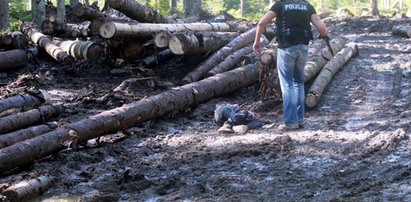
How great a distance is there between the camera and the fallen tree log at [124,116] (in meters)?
5.85

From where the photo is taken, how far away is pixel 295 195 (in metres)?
4.77

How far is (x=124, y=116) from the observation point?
739 cm

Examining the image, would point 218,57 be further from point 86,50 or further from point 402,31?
point 402,31

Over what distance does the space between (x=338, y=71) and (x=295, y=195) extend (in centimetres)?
749

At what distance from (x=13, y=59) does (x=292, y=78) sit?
305 inches

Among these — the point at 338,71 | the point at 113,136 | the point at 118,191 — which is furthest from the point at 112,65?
the point at 118,191

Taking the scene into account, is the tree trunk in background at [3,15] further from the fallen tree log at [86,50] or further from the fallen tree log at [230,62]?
the fallen tree log at [230,62]

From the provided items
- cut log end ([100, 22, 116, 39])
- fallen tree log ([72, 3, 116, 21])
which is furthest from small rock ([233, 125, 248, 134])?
fallen tree log ([72, 3, 116, 21])

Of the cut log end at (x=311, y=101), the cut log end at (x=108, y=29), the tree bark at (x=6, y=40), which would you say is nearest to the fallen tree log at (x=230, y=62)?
the cut log end at (x=108, y=29)

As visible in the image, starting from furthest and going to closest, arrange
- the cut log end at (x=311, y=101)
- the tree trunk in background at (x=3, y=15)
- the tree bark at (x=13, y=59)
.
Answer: the tree trunk in background at (x=3, y=15) < the tree bark at (x=13, y=59) < the cut log end at (x=311, y=101)

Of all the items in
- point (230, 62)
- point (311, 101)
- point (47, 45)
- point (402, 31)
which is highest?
point (47, 45)

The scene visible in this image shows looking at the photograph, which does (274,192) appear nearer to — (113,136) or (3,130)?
(113,136)

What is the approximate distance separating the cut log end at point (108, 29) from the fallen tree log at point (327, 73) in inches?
167

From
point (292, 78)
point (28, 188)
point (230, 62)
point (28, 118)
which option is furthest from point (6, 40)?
point (28, 188)
